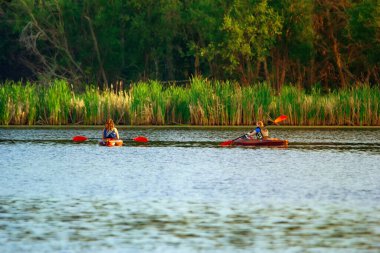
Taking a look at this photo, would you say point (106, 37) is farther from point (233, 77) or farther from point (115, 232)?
point (115, 232)

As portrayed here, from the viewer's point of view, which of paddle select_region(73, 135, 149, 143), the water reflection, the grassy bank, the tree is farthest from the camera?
the tree

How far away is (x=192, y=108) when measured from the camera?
143 feet

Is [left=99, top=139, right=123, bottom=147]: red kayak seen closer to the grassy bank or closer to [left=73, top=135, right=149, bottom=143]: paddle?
[left=73, top=135, right=149, bottom=143]: paddle

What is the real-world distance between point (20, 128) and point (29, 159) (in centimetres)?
1468

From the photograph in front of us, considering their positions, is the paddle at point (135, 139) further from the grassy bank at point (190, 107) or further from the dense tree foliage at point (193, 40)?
the dense tree foliage at point (193, 40)

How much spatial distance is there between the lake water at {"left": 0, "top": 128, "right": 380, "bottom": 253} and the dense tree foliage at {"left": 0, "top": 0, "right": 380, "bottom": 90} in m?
24.1

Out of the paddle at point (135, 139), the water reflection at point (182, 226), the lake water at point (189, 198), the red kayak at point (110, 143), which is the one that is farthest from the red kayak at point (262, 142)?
the water reflection at point (182, 226)

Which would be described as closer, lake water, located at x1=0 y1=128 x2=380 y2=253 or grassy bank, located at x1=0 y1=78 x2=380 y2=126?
lake water, located at x1=0 y1=128 x2=380 y2=253

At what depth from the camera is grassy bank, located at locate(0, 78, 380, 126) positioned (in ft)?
143

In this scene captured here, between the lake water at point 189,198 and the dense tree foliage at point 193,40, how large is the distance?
2411 centimetres

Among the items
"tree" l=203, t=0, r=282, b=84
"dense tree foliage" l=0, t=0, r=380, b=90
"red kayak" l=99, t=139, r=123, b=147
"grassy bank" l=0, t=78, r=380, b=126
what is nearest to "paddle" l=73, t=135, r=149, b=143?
"red kayak" l=99, t=139, r=123, b=147

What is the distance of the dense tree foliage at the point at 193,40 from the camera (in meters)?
57.6

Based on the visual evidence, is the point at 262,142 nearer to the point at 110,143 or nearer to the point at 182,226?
the point at 110,143

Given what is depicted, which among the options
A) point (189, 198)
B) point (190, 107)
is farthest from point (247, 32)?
point (189, 198)
